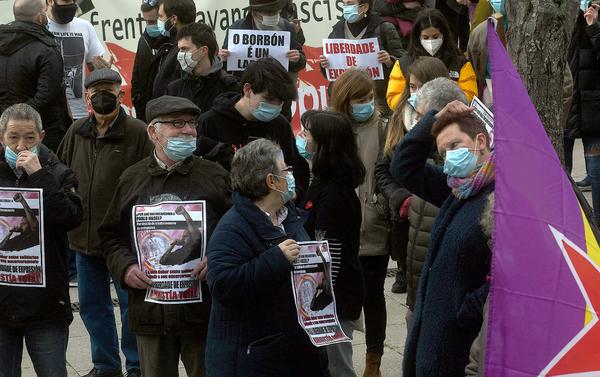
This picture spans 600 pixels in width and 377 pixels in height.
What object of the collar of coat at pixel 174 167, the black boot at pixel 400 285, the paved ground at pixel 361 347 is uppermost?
the collar of coat at pixel 174 167

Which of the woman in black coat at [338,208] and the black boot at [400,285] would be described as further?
the black boot at [400,285]

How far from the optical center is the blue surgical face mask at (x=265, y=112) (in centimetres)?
638

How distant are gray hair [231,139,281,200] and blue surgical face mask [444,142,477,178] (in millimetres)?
855

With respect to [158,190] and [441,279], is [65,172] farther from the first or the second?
[441,279]

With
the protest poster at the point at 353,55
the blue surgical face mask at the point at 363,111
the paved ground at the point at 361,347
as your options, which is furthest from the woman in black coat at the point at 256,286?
the protest poster at the point at 353,55

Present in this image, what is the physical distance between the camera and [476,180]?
171 inches

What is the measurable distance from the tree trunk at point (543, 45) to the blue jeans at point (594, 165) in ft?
14.9

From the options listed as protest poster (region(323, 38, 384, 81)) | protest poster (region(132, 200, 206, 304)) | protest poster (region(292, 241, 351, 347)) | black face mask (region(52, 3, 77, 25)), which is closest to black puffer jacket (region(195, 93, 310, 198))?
protest poster (region(132, 200, 206, 304))

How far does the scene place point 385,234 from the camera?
6770 mm

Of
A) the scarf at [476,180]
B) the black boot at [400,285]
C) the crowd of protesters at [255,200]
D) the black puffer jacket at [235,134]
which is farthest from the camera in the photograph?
the black boot at [400,285]

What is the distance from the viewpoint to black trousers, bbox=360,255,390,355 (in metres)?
6.67

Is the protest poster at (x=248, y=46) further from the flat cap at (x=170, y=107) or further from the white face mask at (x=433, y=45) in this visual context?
the flat cap at (x=170, y=107)

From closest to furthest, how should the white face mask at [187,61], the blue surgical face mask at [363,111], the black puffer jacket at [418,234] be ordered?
the black puffer jacket at [418,234], the blue surgical face mask at [363,111], the white face mask at [187,61]

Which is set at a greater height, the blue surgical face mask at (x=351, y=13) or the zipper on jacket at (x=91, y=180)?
the blue surgical face mask at (x=351, y=13)
